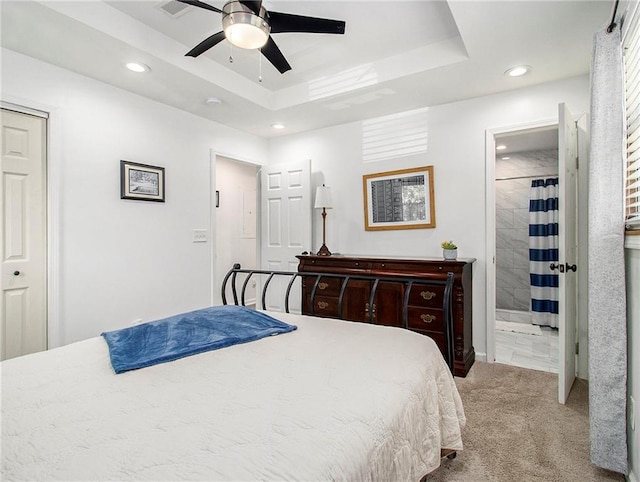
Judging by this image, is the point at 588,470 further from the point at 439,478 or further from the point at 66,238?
the point at 66,238

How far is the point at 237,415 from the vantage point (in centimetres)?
92

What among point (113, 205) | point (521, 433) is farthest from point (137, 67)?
point (521, 433)

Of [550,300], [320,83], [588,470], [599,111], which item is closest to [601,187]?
[599,111]

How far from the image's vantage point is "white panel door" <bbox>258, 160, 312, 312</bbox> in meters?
4.22

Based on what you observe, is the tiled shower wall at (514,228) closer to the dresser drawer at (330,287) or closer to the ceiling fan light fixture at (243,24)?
the dresser drawer at (330,287)

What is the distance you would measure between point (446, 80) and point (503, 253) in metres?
3.26

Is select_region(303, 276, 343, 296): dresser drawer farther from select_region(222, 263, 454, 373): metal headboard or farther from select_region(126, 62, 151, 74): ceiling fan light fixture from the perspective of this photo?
select_region(126, 62, 151, 74): ceiling fan light fixture

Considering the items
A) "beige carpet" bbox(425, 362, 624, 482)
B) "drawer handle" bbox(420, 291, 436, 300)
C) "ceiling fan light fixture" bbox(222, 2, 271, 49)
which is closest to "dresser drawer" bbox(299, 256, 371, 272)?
"drawer handle" bbox(420, 291, 436, 300)

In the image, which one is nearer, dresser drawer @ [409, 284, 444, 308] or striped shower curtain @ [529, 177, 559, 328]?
dresser drawer @ [409, 284, 444, 308]

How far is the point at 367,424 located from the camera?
92 cm

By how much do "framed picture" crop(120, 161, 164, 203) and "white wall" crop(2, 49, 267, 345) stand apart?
0.19ft

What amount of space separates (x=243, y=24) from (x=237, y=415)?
1741 millimetres

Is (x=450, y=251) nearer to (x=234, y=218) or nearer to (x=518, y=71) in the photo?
(x=518, y=71)

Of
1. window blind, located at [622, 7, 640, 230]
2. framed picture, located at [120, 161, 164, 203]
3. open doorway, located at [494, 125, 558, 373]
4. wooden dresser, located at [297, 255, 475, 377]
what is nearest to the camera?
window blind, located at [622, 7, 640, 230]
